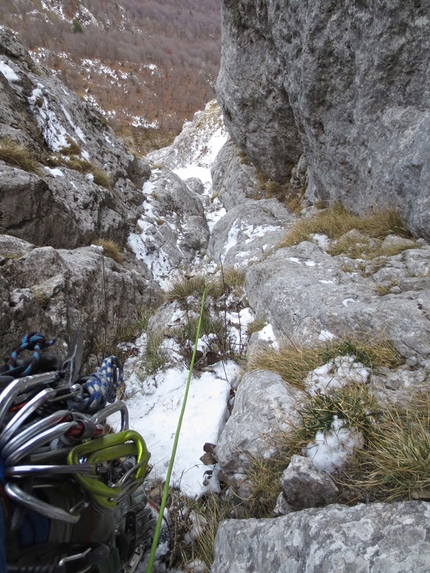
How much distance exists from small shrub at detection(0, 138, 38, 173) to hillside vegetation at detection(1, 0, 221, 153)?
2714cm

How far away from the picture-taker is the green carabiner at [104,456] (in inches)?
49.4

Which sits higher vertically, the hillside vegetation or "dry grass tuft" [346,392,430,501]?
the hillside vegetation

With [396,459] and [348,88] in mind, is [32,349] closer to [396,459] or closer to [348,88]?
[396,459]

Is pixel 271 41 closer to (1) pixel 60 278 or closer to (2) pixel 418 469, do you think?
(1) pixel 60 278

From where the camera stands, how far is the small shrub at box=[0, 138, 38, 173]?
560 centimetres

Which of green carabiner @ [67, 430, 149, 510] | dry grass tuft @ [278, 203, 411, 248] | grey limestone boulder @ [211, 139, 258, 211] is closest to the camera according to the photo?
green carabiner @ [67, 430, 149, 510]

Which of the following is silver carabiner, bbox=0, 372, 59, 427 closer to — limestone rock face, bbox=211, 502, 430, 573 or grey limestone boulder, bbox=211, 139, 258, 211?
limestone rock face, bbox=211, 502, 430, 573

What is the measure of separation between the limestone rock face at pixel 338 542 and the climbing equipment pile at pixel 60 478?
2.05 ft

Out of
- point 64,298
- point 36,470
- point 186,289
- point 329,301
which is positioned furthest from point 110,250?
point 36,470

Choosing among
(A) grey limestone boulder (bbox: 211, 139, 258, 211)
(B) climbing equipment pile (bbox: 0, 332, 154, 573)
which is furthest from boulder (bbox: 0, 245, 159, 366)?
(A) grey limestone boulder (bbox: 211, 139, 258, 211)

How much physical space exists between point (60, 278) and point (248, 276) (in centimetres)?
249

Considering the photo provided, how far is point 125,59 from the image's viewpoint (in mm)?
42375

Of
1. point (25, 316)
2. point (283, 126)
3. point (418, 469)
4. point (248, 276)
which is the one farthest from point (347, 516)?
point (283, 126)

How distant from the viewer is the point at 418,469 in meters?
1.35
